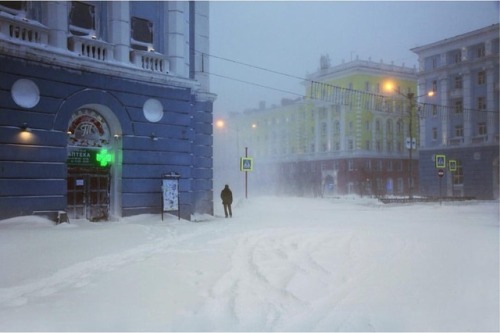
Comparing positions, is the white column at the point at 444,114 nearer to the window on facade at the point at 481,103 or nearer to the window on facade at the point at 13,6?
the window on facade at the point at 481,103

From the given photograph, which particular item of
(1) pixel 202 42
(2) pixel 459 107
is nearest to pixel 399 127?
(2) pixel 459 107

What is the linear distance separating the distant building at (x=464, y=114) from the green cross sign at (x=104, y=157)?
3378 cm

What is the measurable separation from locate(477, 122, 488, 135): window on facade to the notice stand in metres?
36.8

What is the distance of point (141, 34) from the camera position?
18688mm

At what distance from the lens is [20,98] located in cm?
1416

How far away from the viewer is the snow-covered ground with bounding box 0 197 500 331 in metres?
6.07

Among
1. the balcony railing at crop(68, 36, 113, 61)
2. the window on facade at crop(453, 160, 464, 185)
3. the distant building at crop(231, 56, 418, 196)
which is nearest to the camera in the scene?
the balcony railing at crop(68, 36, 113, 61)

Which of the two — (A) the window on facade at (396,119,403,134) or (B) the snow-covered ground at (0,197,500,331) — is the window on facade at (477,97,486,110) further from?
(B) the snow-covered ground at (0,197,500,331)

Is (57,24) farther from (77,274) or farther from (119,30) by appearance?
(77,274)

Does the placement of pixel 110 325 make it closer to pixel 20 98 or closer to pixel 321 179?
pixel 20 98

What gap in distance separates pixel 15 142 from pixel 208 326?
11093 millimetres

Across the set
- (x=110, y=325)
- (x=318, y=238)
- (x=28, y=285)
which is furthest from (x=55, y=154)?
(x=110, y=325)

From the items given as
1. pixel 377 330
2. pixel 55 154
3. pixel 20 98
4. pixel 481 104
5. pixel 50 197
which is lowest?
pixel 377 330

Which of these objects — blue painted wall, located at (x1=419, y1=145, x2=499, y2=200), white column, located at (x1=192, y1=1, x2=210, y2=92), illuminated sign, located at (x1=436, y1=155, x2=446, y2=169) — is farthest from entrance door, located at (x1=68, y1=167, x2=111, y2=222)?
blue painted wall, located at (x1=419, y1=145, x2=499, y2=200)
